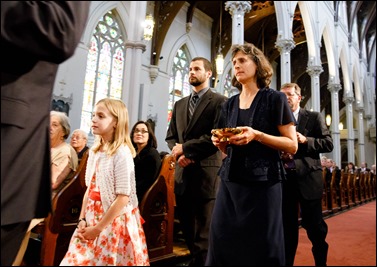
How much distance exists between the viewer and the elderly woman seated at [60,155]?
2504 millimetres

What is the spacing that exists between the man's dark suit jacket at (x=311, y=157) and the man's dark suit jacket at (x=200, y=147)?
2.33 ft

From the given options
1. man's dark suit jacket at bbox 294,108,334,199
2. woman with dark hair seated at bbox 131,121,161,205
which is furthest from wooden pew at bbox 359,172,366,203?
woman with dark hair seated at bbox 131,121,161,205

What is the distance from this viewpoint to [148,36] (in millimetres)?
7223

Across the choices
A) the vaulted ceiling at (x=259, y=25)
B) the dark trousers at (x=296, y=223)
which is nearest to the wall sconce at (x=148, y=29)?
the vaulted ceiling at (x=259, y=25)

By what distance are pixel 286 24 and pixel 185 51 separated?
4.35 m

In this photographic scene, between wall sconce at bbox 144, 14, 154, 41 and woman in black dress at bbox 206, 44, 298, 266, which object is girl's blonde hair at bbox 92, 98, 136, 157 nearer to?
woman in black dress at bbox 206, 44, 298, 266

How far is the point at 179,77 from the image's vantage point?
523 inches

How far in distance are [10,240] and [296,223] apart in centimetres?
223

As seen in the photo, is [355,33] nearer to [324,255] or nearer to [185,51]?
[185,51]

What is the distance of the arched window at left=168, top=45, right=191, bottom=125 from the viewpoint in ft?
42.4

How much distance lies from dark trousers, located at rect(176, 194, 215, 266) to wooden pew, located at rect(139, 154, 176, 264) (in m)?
0.53

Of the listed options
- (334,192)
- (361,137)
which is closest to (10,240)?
(334,192)

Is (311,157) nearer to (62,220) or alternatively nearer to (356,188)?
(62,220)

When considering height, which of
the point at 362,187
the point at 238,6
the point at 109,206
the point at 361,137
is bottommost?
the point at 362,187
